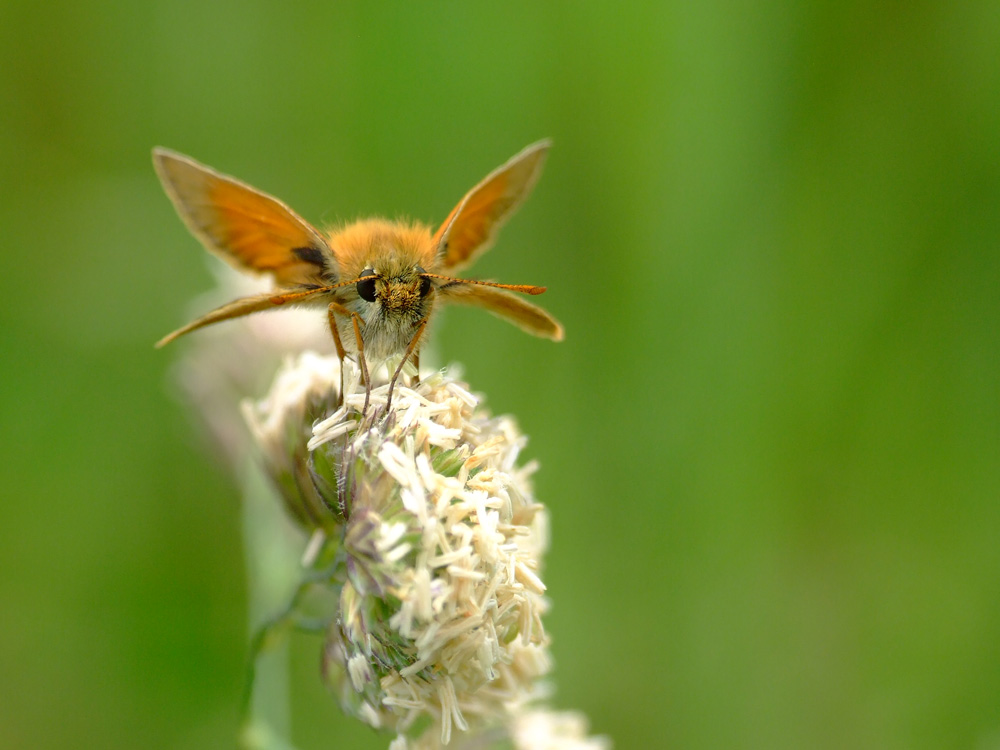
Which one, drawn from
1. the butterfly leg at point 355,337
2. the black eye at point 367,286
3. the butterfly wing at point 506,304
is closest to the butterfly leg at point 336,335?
the butterfly leg at point 355,337

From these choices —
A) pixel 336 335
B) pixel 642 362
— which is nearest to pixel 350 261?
pixel 336 335

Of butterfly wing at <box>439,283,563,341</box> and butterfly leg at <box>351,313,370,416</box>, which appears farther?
butterfly wing at <box>439,283,563,341</box>

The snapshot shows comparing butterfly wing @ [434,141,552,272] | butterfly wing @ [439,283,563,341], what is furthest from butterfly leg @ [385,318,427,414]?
butterfly wing @ [434,141,552,272]

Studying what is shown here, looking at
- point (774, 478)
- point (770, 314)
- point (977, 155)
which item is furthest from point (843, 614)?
point (977, 155)

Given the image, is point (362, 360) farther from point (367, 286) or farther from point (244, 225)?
point (244, 225)

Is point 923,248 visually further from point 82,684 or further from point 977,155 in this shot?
point 82,684

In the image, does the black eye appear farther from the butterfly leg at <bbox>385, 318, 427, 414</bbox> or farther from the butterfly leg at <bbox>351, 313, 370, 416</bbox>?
the butterfly leg at <bbox>385, 318, 427, 414</bbox>

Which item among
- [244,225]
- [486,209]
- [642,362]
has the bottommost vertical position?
[642,362]
